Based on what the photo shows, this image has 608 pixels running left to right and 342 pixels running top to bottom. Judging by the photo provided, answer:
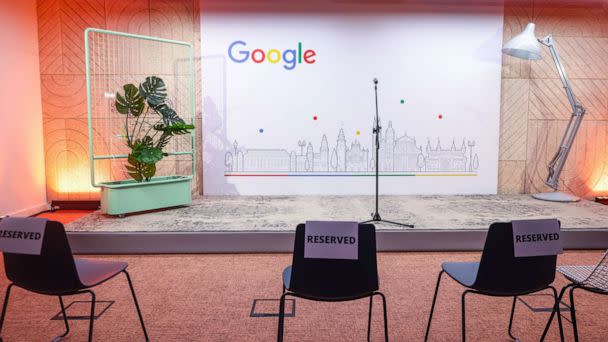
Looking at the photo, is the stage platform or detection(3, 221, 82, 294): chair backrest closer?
detection(3, 221, 82, 294): chair backrest

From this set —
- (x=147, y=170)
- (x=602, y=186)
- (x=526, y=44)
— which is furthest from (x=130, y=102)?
(x=602, y=186)

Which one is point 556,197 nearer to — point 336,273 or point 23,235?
point 336,273

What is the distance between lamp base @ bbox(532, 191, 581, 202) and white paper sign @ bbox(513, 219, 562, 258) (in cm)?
411

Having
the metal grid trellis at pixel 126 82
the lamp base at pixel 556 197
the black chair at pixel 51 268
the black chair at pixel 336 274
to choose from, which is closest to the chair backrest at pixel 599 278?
the black chair at pixel 336 274

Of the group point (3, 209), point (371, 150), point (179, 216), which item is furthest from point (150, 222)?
point (371, 150)

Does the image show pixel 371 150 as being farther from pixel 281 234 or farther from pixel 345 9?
pixel 281 234

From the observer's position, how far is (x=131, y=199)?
4.66m

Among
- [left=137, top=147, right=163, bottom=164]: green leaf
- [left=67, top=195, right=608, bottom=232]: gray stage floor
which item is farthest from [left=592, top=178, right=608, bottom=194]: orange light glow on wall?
[left=137, top=147, right=163, bottom=164]: green leaf

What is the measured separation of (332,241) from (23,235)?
56.6 inches

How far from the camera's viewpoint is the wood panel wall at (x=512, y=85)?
572cm

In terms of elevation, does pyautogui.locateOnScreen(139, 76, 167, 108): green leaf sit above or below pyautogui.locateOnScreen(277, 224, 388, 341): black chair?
above

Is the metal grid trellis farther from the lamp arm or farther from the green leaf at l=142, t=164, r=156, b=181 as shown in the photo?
the lamp arm

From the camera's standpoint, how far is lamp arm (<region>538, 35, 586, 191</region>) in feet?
18.1

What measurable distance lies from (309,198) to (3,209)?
148 inches
